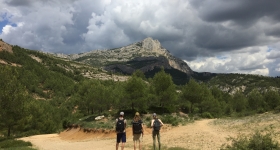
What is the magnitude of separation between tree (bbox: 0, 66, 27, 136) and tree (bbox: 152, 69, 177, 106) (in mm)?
26594

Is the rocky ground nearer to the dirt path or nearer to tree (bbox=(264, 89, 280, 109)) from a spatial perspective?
the dirt path

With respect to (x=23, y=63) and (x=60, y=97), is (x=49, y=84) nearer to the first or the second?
(x=60, y=97)

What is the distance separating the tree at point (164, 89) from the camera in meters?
49.9

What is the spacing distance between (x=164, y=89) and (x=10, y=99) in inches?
1172

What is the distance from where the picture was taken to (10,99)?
31.9 meters

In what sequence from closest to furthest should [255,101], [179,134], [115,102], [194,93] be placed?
[179,134] → [115,102] → [194,93] → [255,101]

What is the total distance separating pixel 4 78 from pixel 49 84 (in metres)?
98.2

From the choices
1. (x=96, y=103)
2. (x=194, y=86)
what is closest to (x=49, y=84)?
(x=96, y=103)

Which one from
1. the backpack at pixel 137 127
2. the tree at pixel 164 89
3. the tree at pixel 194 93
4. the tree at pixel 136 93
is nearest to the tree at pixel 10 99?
the tree at pixel 136 93

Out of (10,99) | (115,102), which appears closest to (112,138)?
(10,99)

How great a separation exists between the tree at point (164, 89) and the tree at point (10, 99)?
87.2 feet

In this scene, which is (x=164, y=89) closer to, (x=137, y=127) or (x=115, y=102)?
(x=115, y=102)

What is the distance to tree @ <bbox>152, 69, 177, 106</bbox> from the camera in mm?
49875

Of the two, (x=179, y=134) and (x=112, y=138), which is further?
(x=112, y=138)
